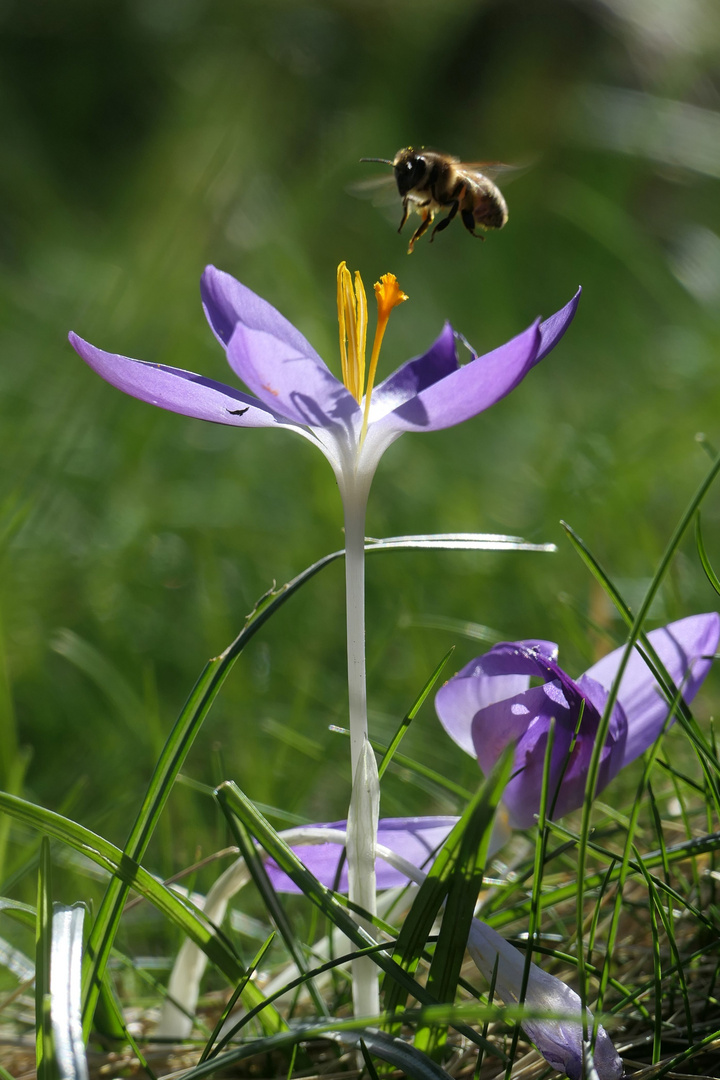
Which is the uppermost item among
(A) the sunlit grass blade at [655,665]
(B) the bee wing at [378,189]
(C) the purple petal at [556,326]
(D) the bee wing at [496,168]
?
(D) the bee wing at [496,168]

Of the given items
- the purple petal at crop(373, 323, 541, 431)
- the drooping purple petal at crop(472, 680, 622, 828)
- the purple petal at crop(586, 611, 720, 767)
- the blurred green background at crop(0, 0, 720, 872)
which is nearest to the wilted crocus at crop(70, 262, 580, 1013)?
the purple petal at crop(373, 323, 541, 431)

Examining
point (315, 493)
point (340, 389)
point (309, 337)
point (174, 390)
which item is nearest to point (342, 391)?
point (340, 389)

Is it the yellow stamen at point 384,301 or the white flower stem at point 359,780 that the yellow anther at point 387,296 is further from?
the white flower stem at point 359,780

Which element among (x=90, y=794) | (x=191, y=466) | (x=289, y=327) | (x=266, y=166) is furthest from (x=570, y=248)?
(x=289, y=327)

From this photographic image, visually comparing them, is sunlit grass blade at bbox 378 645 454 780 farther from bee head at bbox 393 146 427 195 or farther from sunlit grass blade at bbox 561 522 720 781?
bee head at bbox 393 146 427 195

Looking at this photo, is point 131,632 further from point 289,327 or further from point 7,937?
point 289,327

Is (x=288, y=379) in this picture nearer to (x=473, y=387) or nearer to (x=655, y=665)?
(x=473, y=387)

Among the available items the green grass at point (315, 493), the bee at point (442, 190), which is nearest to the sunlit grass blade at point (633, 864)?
the green grass at point (315, 493)
